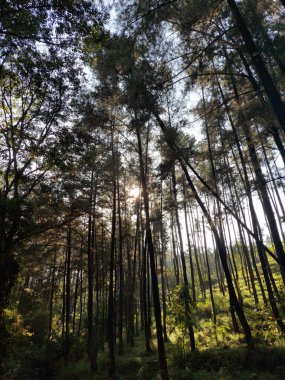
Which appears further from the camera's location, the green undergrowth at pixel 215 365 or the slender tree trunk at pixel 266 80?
the green undergrowth at pixel 215 365

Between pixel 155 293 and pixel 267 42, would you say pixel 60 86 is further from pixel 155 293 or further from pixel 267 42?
pixel 155 293

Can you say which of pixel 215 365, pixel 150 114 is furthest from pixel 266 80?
pixel 215 365

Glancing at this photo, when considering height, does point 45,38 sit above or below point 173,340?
above

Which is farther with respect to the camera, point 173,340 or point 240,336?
point 173,340

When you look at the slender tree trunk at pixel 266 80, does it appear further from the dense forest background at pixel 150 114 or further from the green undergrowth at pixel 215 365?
the green undergrowth at pixel 215 365

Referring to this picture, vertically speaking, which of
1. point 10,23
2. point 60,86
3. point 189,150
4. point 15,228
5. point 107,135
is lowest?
point 15,228

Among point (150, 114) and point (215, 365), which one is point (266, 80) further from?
point (215, 365)

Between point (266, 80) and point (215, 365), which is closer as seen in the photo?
point (266, 80)

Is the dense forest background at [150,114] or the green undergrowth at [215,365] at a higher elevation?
the dense forest background at [150,114]

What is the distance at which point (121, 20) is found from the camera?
6.36m

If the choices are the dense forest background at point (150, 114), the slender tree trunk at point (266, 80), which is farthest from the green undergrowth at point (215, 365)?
the slender tree trunk at point (266, 80)

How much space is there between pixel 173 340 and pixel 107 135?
12.9m

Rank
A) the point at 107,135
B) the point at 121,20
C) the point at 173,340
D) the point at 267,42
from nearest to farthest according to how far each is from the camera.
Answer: the point at 121,20 < the point at 267,42 < the point at 107,135 < the point at 173,340

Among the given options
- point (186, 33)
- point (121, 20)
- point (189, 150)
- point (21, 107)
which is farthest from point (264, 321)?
point (21, 107)
